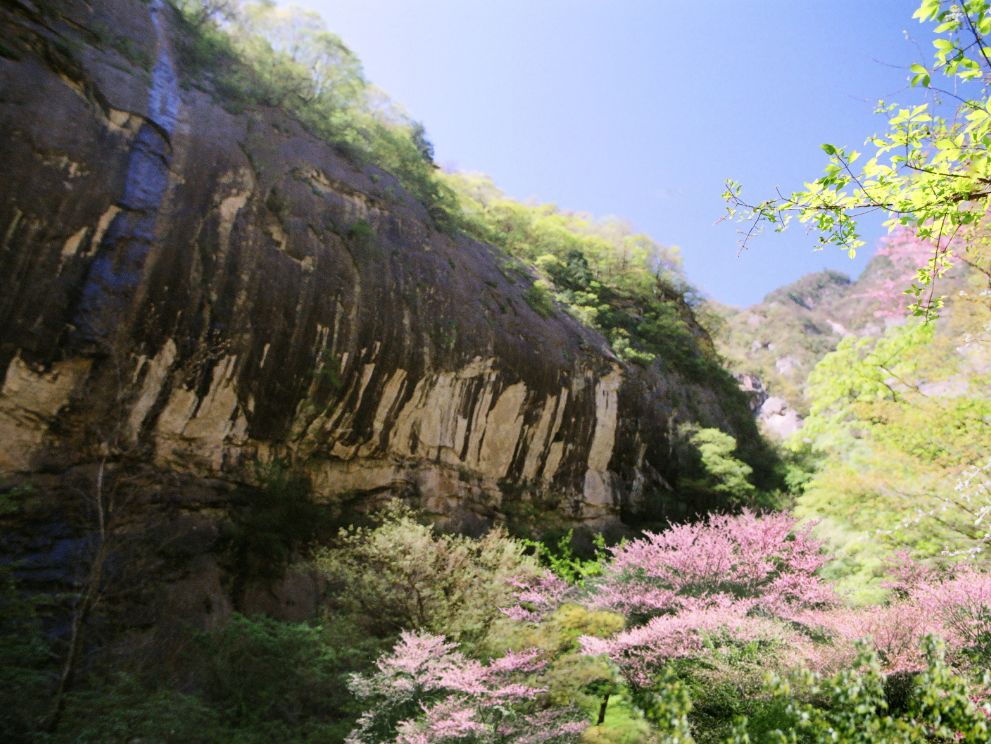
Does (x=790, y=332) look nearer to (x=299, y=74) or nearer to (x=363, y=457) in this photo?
(x=299, y=74)

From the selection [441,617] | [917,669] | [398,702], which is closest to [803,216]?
[917,669]

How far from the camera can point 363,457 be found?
43.1 ft

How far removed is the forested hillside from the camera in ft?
17.7

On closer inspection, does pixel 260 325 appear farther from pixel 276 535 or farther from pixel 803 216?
pixel 803 216

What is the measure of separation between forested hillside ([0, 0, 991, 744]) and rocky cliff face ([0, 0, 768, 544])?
0.06 metres

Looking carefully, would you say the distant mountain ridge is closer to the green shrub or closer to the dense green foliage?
the dense green foliage

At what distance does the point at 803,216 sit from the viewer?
265 centimetres

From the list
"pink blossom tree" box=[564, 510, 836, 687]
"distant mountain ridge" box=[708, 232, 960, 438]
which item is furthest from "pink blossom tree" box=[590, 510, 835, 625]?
"distant mountain ridge" box=[708, 232, 960, 438]

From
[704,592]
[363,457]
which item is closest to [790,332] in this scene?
[363,457]

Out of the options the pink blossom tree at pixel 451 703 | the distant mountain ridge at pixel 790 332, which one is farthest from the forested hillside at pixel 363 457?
the distant mountain ridge at pixel 790 332

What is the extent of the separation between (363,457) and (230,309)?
4517 millimetres

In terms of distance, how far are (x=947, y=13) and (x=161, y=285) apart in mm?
10902

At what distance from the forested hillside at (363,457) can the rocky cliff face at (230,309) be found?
0.06 meters

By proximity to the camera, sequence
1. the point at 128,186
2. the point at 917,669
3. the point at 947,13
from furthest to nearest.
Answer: the point at 128,186 → the point at 917,669 → the point at 947,13
